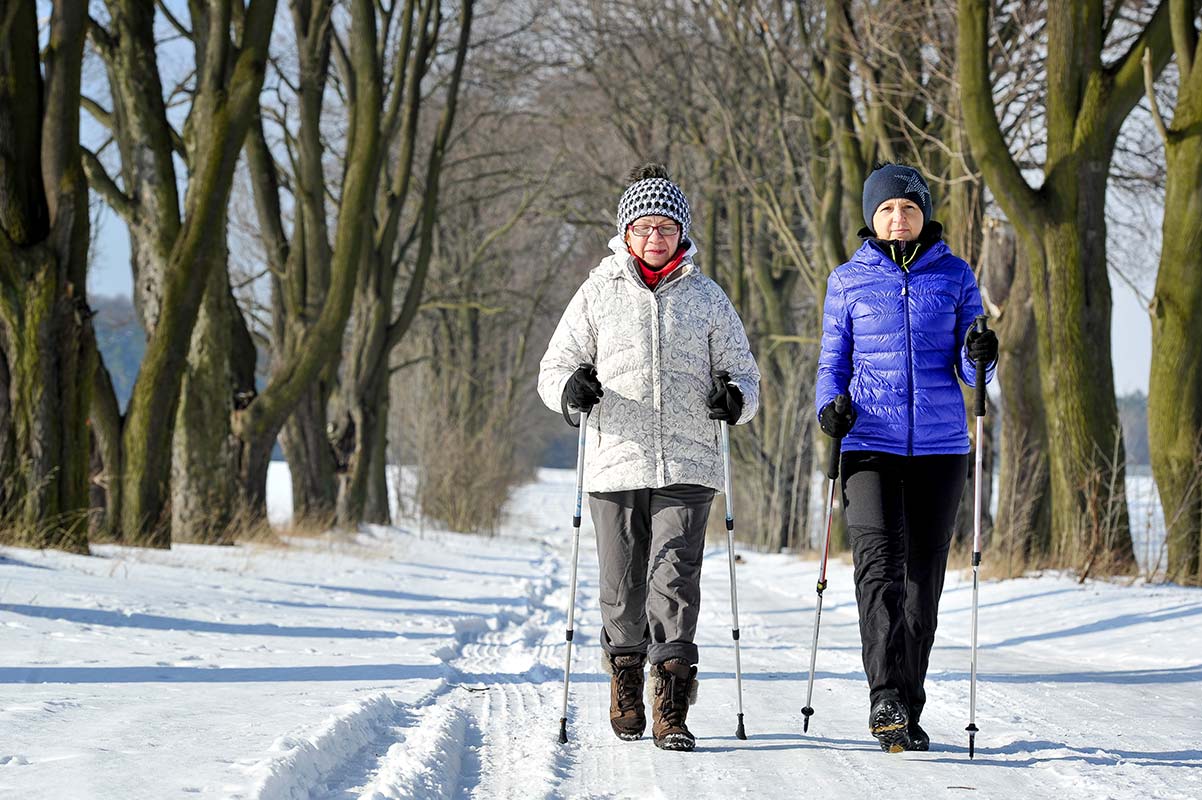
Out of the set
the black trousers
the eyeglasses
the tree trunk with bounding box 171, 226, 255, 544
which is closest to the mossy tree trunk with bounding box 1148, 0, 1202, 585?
the black trousers

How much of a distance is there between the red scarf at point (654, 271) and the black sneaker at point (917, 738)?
1.94m

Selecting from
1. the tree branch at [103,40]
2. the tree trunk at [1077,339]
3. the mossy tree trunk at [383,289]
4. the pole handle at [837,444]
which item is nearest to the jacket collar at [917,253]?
the pole handle at [837,444]

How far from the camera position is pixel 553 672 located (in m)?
6.92

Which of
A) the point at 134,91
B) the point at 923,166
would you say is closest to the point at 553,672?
the point at 134,91

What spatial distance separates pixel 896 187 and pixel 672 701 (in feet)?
7.08

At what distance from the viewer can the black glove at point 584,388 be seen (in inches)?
201

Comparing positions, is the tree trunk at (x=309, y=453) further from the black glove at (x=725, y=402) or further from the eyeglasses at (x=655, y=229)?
the black glove at (x=725, y=402)

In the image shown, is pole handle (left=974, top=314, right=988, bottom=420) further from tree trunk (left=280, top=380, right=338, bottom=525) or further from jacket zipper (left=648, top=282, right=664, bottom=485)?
tree trunk (left=280, top=380, right=338, bottom=525)

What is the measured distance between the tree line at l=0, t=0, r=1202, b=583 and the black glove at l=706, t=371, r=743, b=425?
6.26 m

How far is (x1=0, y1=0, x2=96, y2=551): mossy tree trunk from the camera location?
31.8 ft

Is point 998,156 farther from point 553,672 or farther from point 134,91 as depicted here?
point 134,91

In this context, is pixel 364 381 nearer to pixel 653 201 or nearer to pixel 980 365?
pixel 653 201

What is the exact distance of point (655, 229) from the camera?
5383 millimetres

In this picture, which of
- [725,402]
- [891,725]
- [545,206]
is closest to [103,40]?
[725,402]
